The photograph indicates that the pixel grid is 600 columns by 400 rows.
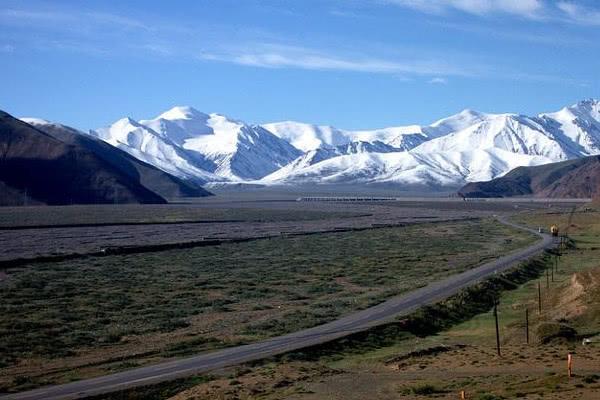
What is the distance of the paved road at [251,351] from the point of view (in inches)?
1252

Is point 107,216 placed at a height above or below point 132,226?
above

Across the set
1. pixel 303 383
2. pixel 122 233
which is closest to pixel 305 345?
pixel 303 383

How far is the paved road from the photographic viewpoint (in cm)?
3180

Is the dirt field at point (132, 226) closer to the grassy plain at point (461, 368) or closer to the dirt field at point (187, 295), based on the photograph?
the dirt field at point (187, 295)

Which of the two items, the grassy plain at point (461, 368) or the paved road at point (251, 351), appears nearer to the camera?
the grassy plain at point (461, 368)

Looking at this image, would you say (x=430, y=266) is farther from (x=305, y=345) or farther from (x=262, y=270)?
(x=305, y=345)

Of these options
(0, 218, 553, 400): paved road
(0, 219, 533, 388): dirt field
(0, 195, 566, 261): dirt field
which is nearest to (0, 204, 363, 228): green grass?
(0, 195, 566, 261): dirt field

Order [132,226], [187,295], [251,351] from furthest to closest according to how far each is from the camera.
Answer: [132,226]
[187,295]
[251,351]

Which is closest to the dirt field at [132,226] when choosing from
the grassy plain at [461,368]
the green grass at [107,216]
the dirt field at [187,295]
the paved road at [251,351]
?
the green grass at [107,216]

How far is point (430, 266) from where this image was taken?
82.2 m

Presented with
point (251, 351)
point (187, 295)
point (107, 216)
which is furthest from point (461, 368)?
point (107, 216)

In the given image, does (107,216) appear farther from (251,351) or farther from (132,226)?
(251,351)

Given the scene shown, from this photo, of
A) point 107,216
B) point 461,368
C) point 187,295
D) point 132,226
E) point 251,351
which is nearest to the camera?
point 461,368

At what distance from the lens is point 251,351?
39531 millimetres
